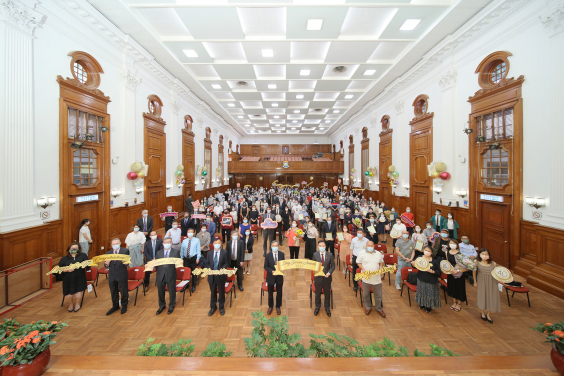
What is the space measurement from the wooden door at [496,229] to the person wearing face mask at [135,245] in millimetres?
11477

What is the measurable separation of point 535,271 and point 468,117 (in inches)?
218

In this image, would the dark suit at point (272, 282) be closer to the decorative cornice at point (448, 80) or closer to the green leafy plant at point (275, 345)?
the green leafy plant at point (275, 345)

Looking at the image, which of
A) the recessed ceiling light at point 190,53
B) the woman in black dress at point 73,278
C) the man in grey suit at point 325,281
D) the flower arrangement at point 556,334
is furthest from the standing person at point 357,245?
the recessed ceiling light at point 190,53

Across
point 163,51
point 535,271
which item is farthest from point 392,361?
point 163,51

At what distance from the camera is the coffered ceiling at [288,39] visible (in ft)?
26.7

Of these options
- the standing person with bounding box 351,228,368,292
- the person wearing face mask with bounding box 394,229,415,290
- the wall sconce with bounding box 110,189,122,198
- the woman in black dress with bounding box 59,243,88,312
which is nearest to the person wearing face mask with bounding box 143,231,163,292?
the woman in black dress with bounding box 59,243,88,312

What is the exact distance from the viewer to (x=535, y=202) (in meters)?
6.72

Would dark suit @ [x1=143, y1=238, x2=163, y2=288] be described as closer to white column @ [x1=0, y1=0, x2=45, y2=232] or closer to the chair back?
the chair back

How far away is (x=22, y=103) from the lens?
243 inches

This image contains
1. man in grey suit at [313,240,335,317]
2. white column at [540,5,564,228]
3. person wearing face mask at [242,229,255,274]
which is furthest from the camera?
person wearing face mask at [242,229,255,274]

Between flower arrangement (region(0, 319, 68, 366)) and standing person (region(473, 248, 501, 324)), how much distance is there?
7.54m

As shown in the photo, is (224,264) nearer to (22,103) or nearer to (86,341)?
(86,341)

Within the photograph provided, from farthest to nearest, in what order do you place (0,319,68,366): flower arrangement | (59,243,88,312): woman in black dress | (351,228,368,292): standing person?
(351,228,368,292): standing person → (59,243,88,312): woman in black dress → (0,319,68,366): flower arrangement

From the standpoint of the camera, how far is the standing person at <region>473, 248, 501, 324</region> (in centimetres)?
511
